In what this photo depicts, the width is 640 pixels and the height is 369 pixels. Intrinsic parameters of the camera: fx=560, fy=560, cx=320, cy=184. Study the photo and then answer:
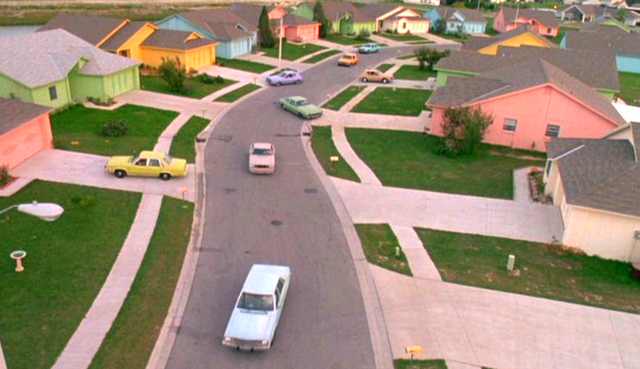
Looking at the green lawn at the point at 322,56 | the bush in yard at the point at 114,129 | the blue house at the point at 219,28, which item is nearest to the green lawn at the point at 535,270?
the bush in yard at the point at 114,129

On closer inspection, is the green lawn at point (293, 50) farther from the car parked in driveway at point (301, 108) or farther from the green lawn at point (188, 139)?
the green lawn at point (188, 139)

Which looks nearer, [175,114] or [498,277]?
[498,277]

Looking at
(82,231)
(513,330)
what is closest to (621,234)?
(513,330)

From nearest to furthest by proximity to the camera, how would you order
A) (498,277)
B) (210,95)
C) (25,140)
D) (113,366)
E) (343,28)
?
(113,366), (498,277), (25,140), (210,95), (343,28)

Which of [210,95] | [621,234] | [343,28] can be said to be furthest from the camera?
[343,28]

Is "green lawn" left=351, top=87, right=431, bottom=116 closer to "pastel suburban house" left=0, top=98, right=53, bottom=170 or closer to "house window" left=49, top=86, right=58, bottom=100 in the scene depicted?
"house window" left=49, top=86, right=58, bottom=100

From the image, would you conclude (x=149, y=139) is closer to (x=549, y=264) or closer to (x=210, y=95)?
(x=210, y=95)
